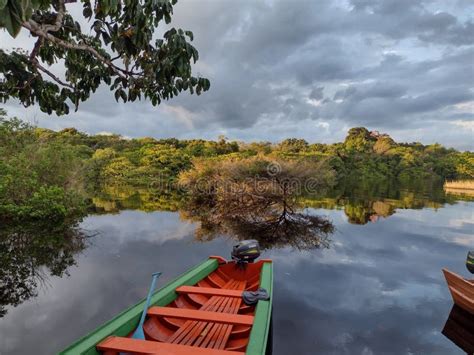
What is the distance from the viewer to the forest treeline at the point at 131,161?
13.3 m

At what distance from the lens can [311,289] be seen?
7121 mm

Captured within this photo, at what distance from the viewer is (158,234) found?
1250 centimetres

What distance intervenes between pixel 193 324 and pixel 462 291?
199 inches

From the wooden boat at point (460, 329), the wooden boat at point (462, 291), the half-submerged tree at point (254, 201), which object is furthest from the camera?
the half-submerged tree at point (254, 201)

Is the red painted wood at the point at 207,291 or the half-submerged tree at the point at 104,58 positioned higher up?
the half-submerged tree at the point at 104,58

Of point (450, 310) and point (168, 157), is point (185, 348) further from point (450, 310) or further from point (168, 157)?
point (168, 157)

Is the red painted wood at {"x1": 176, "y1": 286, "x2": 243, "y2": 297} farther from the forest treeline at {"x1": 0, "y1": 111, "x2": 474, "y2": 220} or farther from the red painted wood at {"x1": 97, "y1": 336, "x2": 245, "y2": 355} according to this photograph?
the forest treeline at {"x1": 0, "y1": 111, "x2": 474, "y2": 220}

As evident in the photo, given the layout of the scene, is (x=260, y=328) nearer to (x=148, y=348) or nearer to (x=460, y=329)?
(x=148, y=348)

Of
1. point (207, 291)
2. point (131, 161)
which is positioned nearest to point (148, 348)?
point (207, 291)

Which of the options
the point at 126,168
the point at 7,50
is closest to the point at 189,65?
the point at 7,50

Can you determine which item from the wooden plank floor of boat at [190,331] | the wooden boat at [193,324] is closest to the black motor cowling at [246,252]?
the wooden boat at [193,324]

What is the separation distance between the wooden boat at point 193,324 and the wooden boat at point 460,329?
3.21 m

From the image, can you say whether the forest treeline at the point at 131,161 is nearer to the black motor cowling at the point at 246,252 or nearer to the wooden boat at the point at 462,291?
the black motor cowling at the point at 246,252

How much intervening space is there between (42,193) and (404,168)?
57994 mm
